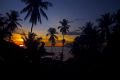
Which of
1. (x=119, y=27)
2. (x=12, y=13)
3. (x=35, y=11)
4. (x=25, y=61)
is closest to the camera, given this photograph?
(x=25, y=61)

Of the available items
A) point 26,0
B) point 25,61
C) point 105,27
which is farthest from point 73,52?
point 25,61

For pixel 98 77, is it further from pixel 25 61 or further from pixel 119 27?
pixel 119 27

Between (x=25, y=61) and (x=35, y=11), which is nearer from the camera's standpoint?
(x=25, y=61)

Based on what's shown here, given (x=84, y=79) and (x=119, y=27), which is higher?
(x=119, y=27)

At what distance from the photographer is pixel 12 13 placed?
145ft

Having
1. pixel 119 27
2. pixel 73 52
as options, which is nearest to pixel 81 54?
pixel 73 52

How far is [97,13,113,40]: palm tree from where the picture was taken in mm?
44406

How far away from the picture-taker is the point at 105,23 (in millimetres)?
45312

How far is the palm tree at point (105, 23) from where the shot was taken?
146ft

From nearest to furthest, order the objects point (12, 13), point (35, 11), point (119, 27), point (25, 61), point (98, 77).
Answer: point (25, 61) → point (98, 77) → point (35, 11) → point (119, 27) → point (12, 13)

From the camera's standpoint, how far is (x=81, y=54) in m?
39.8

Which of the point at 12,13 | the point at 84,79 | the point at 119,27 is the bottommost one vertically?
the point at 84,79

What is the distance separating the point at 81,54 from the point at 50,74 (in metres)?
14.4

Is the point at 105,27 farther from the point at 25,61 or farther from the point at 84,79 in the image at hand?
the point at 25,61
